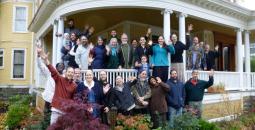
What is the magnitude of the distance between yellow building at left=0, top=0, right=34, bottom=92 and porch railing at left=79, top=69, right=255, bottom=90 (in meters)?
14.3

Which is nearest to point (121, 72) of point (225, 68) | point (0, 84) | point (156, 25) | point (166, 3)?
point (166, 3)

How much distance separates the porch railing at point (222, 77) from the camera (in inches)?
354

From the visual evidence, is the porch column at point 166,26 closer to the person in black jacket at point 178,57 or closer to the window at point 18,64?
the person in black jacket at point 178,57

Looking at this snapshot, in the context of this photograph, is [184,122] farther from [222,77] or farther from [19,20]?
[19,20]

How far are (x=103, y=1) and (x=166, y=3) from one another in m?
1.94

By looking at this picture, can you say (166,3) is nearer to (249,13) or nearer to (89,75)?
(89,75)

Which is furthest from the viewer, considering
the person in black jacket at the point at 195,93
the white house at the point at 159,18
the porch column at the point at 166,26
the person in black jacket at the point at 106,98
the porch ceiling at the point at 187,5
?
the white house at the point at 159,18

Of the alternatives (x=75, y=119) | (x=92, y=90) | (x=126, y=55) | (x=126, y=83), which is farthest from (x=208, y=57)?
(x=75, y=119)

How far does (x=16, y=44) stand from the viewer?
2253cm

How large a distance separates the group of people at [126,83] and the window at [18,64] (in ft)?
45.7

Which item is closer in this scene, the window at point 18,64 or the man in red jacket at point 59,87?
the man in red jacket at point 59,87

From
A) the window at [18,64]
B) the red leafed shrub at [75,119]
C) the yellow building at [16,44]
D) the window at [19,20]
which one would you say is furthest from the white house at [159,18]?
the window at [18,64]

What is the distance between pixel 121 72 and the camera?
9.03m

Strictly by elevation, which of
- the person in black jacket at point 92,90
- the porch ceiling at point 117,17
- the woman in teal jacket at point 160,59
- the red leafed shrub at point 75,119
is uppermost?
the porch ceiling at point 117,17
